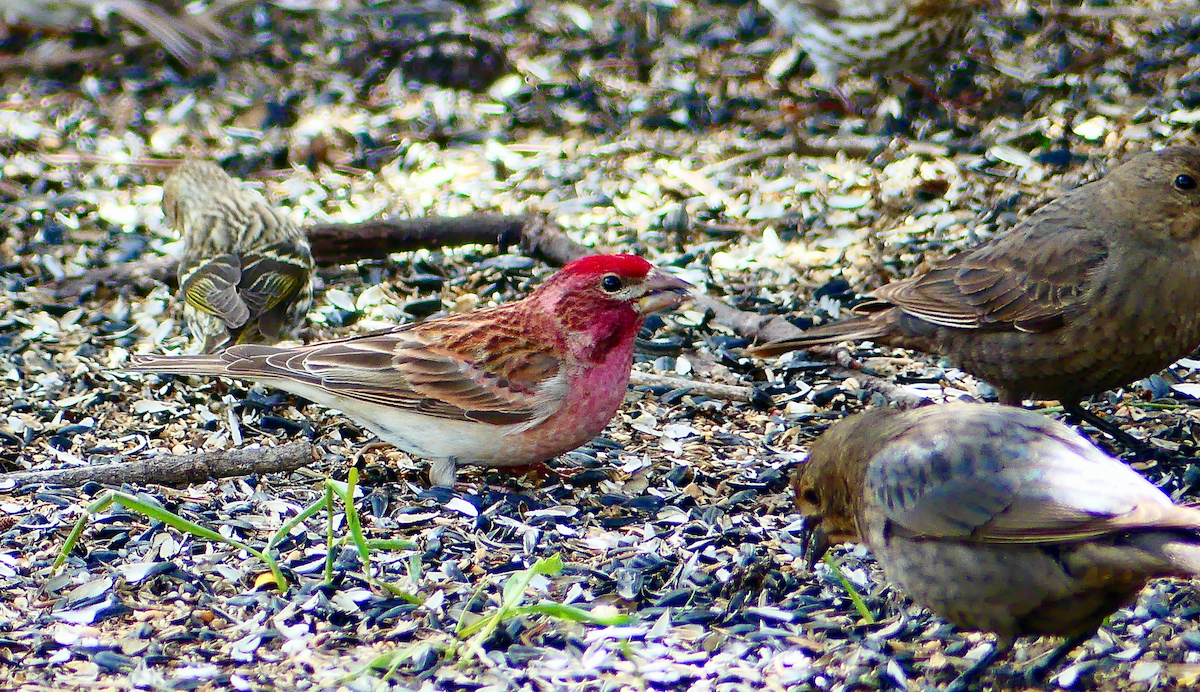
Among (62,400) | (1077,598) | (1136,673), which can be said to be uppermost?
(1077,598)

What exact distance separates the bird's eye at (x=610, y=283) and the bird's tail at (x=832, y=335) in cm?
100

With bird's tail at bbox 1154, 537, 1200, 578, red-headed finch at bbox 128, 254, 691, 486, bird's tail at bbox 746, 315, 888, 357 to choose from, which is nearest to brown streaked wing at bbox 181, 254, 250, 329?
red-headed finch at bbox 128, 254, 691, 486

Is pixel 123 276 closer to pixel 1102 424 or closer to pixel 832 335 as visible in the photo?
pixel 832 335

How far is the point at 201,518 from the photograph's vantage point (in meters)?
4.23

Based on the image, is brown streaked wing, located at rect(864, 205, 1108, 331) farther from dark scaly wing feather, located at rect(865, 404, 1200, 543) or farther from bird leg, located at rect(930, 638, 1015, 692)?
bird leg, located at rect(930, 638, 1015, 692)

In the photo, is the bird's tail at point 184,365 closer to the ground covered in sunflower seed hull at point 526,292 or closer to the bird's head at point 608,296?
the ground covered in sunflower seed hull at point 526,292

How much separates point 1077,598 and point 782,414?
2126 mm

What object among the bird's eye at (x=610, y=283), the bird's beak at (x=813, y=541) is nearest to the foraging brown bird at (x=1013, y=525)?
the bird's beak at (x=813, y=541)

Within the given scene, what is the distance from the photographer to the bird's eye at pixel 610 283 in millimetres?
4496

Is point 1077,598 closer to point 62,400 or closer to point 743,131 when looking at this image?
point 62,400

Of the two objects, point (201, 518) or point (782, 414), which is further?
point (782, 414)

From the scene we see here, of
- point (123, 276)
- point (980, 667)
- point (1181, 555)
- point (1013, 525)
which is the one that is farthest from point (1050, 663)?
point (123, 276)

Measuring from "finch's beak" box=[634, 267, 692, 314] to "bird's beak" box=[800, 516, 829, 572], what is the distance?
3.27ft

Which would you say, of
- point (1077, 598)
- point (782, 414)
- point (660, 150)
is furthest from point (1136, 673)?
point (660, 150)
